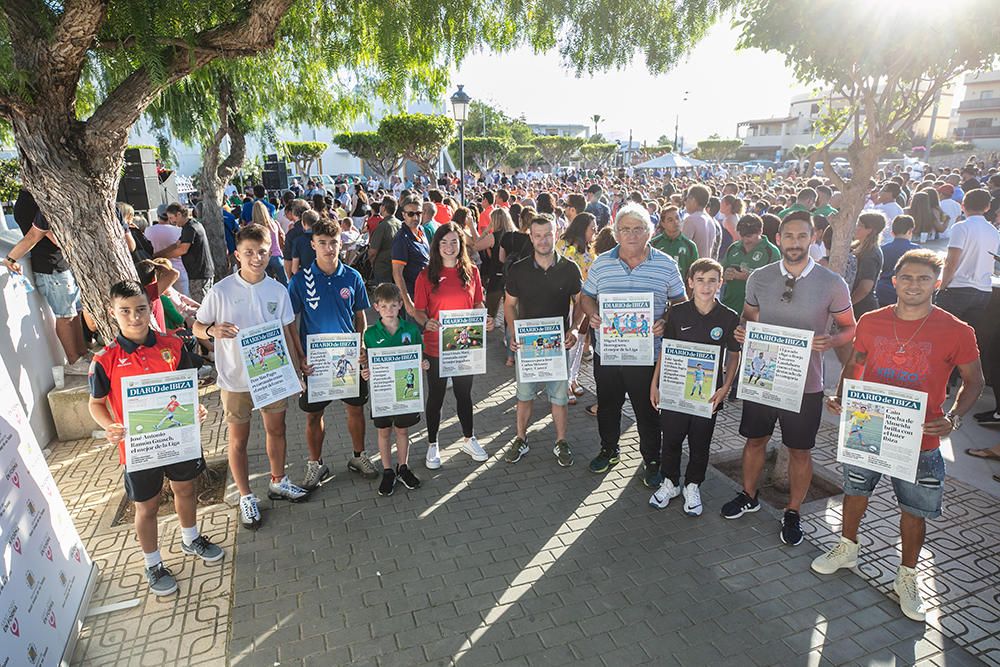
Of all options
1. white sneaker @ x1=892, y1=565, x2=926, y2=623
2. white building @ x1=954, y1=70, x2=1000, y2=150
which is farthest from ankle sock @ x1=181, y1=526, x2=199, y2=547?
white building @ x1=954, y1=70, x2=1000, y2=150

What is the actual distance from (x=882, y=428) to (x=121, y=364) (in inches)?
174

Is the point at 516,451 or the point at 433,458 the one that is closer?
the point at 433,458

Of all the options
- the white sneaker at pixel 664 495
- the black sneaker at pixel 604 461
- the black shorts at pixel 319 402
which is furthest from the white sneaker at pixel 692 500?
the black shorts at pixel 319 402

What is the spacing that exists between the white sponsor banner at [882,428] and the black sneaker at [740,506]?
1109mm

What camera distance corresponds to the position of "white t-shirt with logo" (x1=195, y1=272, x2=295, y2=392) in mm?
3941

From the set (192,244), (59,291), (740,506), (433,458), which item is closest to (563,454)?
(433,458)

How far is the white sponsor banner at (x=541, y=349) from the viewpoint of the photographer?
15.6 feet

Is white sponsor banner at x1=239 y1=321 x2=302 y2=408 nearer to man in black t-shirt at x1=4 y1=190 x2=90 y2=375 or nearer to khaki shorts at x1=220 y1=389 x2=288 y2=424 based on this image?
khaki shorts at x1=220 y1=389 x2=288 y2=424

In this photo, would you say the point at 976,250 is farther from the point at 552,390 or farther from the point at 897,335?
the point at 552,390

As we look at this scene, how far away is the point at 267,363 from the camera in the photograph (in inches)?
159

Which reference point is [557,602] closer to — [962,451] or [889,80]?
[962,451]

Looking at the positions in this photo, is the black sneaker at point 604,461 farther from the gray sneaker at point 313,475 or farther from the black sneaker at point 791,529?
the gray sneaker at point 313,475

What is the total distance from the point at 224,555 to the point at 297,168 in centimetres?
4293

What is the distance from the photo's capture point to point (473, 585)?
3.68m
